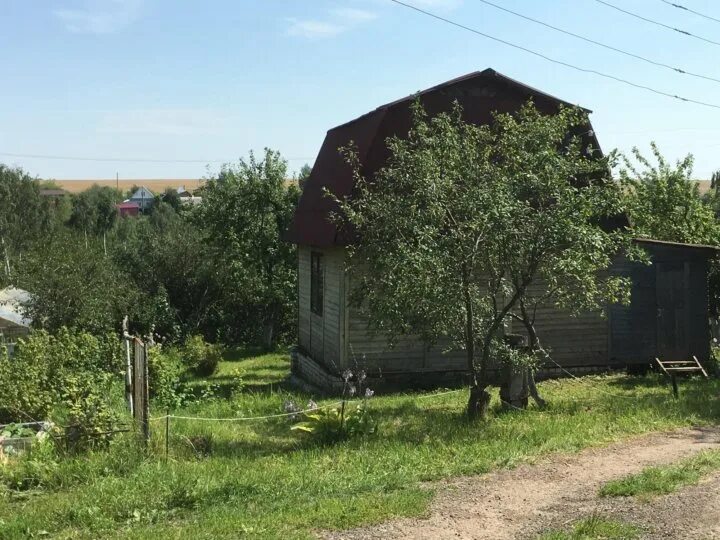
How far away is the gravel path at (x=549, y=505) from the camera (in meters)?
5.52

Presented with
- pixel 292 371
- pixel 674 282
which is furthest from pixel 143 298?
pixel 674 282

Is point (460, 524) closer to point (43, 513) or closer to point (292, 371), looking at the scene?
point (43, 513)

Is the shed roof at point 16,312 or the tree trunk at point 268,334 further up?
the shed roof at point 16,312

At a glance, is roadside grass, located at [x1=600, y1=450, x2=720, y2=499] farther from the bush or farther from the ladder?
the bush

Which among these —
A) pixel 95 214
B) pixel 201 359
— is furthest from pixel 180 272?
pixel 95 214

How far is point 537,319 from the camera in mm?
14086

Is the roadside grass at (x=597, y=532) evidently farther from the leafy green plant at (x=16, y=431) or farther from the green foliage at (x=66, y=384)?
the leafy green plant at (x=16, y=431)

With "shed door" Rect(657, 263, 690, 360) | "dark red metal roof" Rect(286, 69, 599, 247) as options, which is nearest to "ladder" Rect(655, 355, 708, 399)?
"shed door" Rect(657, 263, 690, 360)

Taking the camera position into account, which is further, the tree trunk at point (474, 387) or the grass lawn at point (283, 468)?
the tree trunk at point (474, 387)

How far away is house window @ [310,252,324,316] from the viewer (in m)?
15.2

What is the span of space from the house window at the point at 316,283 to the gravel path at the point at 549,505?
8.29 metres

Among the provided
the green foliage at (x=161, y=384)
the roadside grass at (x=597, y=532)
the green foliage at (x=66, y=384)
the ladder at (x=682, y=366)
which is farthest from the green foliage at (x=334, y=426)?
the ladder at (x=682, y=366)

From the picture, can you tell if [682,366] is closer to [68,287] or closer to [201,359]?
[201,359]

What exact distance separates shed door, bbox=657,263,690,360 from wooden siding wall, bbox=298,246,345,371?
643 centimetres
